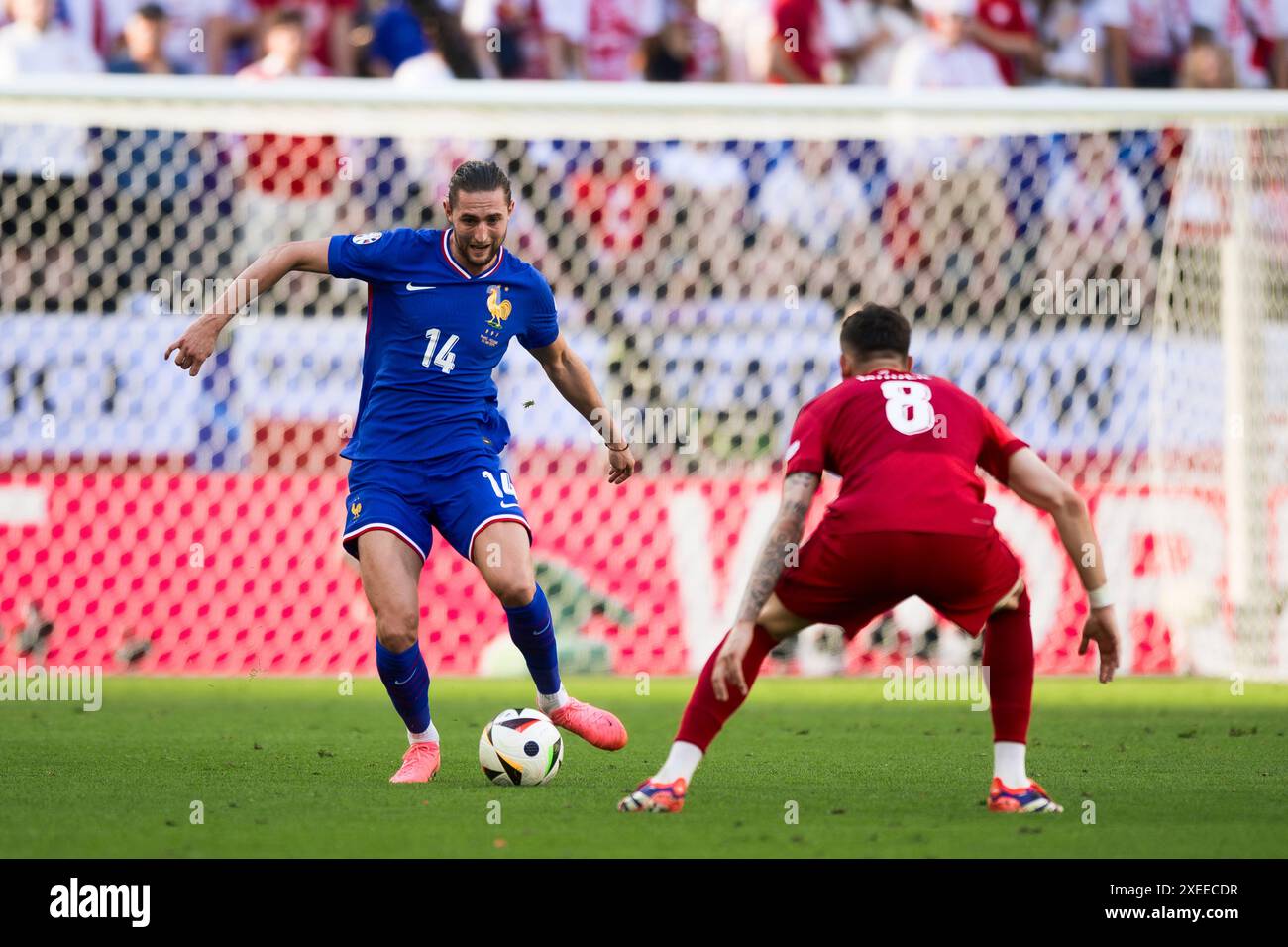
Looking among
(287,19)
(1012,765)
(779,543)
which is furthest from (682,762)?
(287,19)

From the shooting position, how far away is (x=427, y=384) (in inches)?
249

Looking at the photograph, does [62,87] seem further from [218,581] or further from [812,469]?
[812,469]

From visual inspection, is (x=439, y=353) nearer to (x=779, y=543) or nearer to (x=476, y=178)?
(x=476, y=178)

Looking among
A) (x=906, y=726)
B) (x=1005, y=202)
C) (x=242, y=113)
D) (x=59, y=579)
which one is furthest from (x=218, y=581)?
(x=1005, y=202)

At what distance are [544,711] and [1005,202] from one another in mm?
7457

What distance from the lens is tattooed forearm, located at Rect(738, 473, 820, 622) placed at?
484 cm

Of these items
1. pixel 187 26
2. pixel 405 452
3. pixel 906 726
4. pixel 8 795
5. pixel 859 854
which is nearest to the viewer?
pixel 859 854

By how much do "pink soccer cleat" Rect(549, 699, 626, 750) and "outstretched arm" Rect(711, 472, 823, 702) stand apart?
1.47 m

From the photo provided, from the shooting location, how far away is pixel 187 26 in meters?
13.6

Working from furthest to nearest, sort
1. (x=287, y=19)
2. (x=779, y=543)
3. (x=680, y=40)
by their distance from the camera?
(x=680, y=40)
(x=287, y=19)
(x=779, y=543)

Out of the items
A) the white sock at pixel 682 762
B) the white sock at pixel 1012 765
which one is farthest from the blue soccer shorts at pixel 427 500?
the white sock at pixel 1012 765

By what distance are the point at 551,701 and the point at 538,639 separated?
0.25 m

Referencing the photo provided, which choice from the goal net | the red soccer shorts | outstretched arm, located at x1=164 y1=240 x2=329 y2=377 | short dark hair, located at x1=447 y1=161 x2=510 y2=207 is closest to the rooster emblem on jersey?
short dark hair, located at x1=447 y1=161 x2=510 y2=207

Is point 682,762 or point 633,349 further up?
point 633,349
